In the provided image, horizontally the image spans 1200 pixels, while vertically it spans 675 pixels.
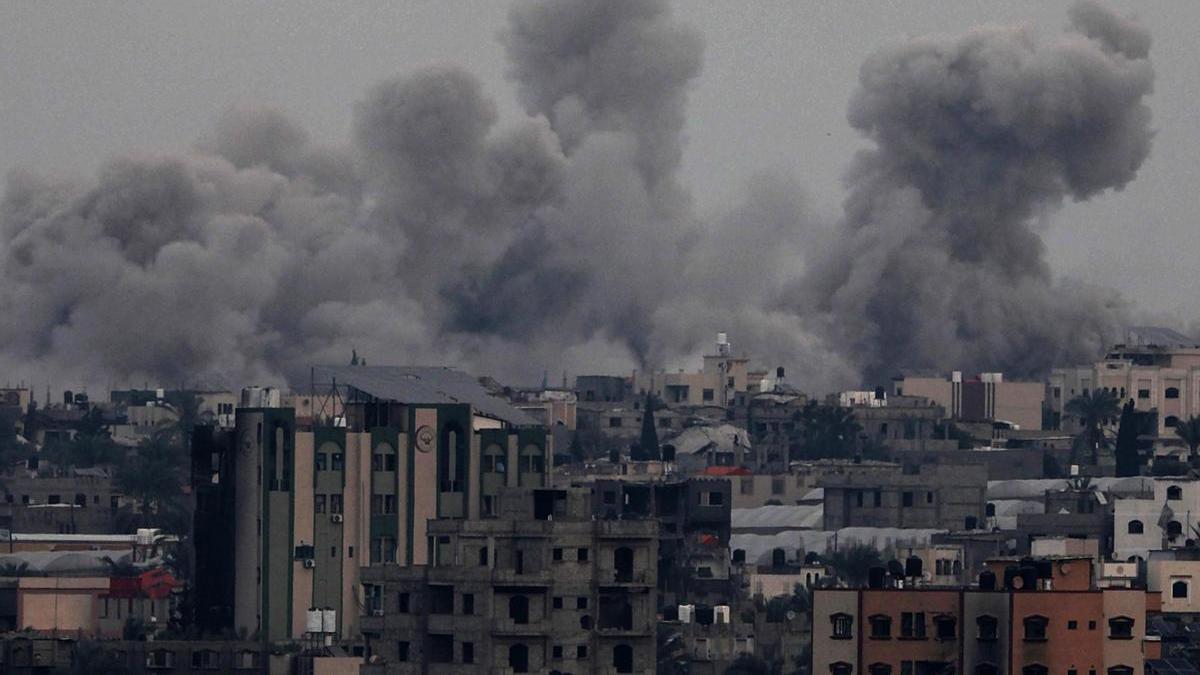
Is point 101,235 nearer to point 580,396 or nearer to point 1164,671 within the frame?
point 580,396

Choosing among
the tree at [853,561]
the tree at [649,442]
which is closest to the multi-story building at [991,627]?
the tree at [853,561]

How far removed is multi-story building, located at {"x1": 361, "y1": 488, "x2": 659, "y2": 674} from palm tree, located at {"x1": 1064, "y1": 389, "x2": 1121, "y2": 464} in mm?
62951

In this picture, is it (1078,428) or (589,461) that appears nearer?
(589,461)

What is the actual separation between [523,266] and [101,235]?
14135 mm

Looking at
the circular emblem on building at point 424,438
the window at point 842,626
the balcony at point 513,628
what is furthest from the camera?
the circular emblem on building at point 424,438

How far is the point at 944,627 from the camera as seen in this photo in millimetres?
67562

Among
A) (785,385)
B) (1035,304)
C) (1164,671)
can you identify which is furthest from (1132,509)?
(1035,304)

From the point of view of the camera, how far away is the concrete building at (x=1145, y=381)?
496 ft

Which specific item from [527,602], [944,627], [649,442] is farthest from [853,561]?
[649,442]

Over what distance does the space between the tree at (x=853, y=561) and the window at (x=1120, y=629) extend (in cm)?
2747

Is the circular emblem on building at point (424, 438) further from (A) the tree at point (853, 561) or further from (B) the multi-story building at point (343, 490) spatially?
(A) the tree at point (853, 561)

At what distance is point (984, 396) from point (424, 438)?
2991 inches

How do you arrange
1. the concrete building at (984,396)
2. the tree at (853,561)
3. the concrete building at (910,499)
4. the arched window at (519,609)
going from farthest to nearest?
1. the concrete building at (984,396)
2. the concrete building at (910,499)
3. the tree at (853,561)
4. the arched window at (519,609)

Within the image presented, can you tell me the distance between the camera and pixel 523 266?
180m
